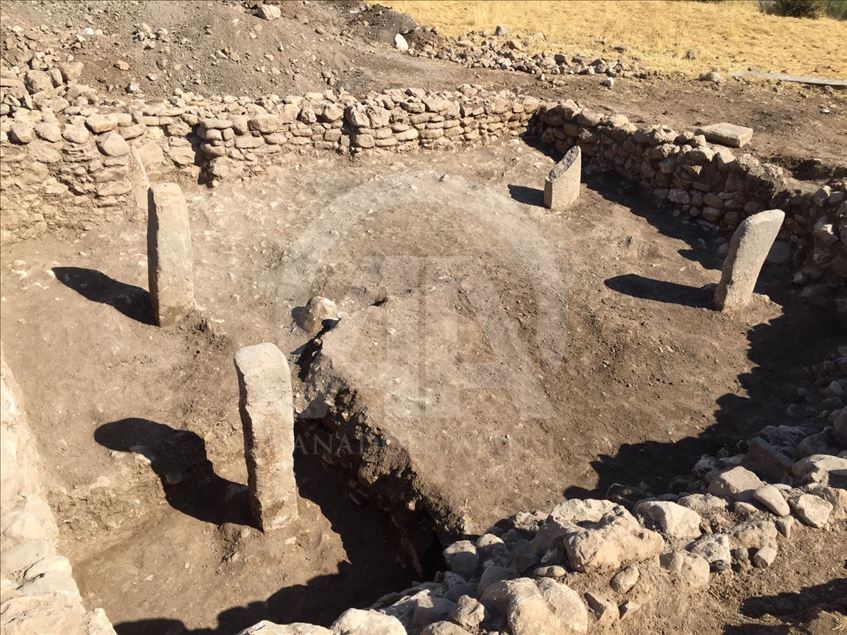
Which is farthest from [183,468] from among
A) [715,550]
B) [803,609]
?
[803,609]

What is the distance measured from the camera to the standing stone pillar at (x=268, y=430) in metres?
6.05

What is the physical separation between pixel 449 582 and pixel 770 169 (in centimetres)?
813

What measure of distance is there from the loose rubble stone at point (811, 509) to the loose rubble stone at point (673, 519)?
764mm

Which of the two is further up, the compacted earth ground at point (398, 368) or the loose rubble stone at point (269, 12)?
the loose rubble stone at point (269, 12)

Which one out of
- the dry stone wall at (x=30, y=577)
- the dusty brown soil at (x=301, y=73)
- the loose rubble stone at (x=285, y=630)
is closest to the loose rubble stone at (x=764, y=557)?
the loose rubble stone at (x=285, y=630)

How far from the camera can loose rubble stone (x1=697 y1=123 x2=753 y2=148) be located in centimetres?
1160

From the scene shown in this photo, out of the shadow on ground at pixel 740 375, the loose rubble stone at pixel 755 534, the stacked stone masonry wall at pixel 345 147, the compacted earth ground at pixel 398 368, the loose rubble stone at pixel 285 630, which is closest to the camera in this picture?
the loose rubble stone at pixel 285 630

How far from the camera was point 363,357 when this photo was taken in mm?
7953

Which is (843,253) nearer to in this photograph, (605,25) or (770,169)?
(770,169)

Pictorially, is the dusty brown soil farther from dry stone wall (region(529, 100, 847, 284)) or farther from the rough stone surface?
the rough stone surface

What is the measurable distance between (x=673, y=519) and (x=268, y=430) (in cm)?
343

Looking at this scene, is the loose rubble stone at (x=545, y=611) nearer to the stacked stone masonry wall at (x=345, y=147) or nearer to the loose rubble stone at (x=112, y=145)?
the stacked stone masonry wall at (x=345, y=147)

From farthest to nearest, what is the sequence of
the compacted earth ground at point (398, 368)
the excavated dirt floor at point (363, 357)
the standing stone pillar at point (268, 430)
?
the excavated dirt floor at point (363, 357), the compacted earth ground at point (398, 368), the standing stone pillar at point (268, 430)

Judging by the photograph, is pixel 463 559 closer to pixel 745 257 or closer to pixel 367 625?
pixel 367 625
